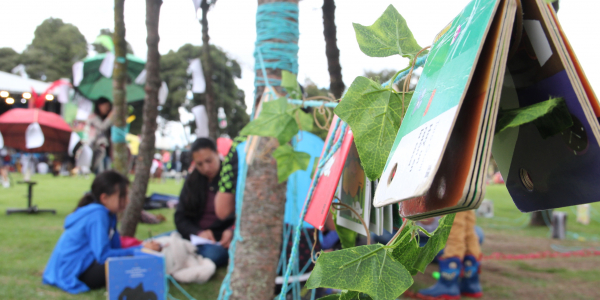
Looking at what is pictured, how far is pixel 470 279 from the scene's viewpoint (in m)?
2.79

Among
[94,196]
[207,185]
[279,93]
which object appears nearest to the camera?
[279,93]

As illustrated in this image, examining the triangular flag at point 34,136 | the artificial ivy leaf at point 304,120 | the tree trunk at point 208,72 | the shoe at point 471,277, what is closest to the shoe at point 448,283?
the shoe at point 471,277

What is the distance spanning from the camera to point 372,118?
0.49 m

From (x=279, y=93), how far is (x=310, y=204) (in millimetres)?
710

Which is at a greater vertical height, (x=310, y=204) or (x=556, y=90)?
(x=556, y=90)

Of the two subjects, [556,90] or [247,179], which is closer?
[556,90]

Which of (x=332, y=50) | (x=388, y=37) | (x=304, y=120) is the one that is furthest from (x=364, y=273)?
(x=332, y=50)

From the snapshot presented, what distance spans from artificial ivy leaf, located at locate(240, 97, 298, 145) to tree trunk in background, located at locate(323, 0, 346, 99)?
1.10m

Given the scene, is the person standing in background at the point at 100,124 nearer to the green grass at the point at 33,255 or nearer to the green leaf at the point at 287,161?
the green grass at the point at 33,255

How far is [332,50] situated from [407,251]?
1.74m

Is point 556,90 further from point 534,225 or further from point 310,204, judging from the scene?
point 534,225

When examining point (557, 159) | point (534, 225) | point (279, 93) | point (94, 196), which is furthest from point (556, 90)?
point (534, 225)

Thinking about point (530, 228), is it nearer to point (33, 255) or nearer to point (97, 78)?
point (33, 255)

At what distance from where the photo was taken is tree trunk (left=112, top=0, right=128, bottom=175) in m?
3.82
